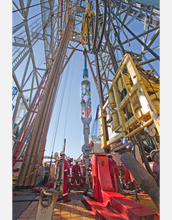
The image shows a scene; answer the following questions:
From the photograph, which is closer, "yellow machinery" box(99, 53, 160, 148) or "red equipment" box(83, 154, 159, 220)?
"yellow machinery" box(99, 53, 160, 148)

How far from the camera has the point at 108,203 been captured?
2.74 meters

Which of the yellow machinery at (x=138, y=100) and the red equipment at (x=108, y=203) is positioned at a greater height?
the yellow machinery at (x=138, y=100)

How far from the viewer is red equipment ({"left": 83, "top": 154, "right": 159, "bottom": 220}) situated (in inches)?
78.8

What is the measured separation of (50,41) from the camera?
1209 cm

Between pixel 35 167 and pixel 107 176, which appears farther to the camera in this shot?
pixel 35 167

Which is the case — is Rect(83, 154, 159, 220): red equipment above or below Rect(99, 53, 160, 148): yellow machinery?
below

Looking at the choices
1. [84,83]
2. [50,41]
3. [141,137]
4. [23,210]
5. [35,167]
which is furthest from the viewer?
[50,41]

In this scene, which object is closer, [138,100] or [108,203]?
[138,100]

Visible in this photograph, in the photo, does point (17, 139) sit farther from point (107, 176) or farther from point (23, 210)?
point (107, 176)

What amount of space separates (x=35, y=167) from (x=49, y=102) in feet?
12.0

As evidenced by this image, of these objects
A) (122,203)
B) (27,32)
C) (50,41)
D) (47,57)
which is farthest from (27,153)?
(50,41)

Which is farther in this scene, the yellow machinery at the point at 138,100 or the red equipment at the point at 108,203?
the red equipment at the point at 108,203

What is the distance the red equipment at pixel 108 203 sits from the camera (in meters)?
2.00

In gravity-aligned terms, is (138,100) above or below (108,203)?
above
